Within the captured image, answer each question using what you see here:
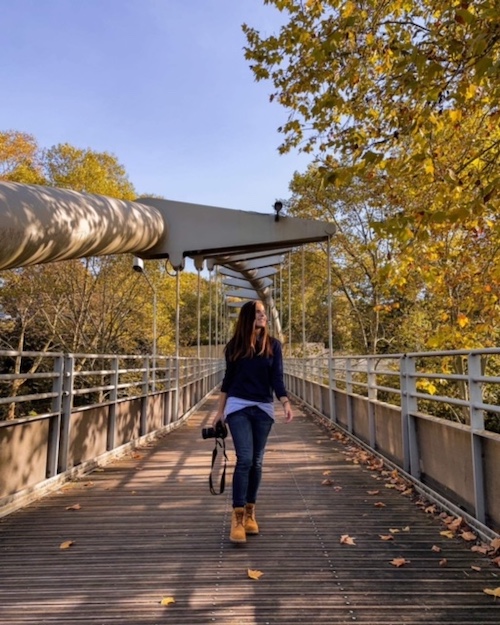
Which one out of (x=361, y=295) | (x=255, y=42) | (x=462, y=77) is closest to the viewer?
(x=462, y=77)

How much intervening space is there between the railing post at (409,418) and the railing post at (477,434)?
3.64 feet

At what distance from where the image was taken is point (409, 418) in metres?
4.28

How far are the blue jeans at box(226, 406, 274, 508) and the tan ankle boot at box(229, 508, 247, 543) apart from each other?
41mm

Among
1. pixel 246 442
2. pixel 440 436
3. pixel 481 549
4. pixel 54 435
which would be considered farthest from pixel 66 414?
pixel 481 549

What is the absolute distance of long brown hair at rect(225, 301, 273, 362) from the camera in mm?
3078

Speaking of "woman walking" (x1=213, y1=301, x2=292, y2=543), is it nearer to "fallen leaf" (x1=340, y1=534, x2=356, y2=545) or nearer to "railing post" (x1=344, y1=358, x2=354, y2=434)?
"fallen leaf" (x1=340, y1=534, x2=356, y2=545)

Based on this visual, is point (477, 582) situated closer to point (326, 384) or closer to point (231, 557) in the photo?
point (231, 557)

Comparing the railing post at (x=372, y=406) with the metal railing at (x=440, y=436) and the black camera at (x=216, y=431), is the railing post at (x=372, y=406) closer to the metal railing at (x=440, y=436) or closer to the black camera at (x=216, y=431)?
the metal railing at (x=440, y=436)

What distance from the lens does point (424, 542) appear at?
293cm

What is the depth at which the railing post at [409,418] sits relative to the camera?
164 inches

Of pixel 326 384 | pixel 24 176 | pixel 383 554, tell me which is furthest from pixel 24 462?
pixel 24 176

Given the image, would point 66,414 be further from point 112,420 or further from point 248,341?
point 248,341

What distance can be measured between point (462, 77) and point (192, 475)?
4428 millimetres

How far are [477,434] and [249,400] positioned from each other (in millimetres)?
1428
